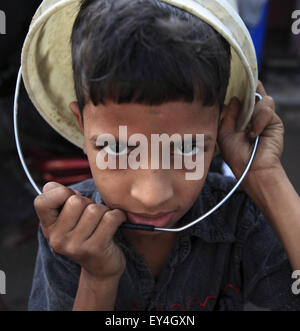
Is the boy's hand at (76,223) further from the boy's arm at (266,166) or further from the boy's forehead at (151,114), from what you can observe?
the boy's arm at (266,166)

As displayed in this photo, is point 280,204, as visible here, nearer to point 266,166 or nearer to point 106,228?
point 266,166

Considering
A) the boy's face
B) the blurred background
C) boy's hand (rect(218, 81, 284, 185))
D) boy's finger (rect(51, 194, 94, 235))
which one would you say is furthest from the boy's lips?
the blurred background

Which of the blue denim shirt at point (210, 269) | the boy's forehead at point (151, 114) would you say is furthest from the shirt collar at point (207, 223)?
the boy's forehead at point (151, 114)

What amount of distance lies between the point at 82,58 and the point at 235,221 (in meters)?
0.53

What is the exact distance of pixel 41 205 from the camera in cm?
78

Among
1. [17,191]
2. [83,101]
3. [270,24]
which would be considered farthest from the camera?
[270,24]

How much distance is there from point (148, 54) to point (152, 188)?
233 mm

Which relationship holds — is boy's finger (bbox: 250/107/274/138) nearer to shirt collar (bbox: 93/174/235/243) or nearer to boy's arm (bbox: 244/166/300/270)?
boy's arm (bbox: 244/166/300/270)

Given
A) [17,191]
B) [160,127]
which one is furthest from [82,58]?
[17,191]

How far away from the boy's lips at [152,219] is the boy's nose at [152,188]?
0.08 metres

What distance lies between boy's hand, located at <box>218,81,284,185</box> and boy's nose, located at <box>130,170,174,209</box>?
0.27 meters

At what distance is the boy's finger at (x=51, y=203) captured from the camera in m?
0.78

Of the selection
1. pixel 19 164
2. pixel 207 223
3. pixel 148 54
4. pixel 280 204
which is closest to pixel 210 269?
pixel 207 223

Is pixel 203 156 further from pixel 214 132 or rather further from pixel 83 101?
pixel 83 101
